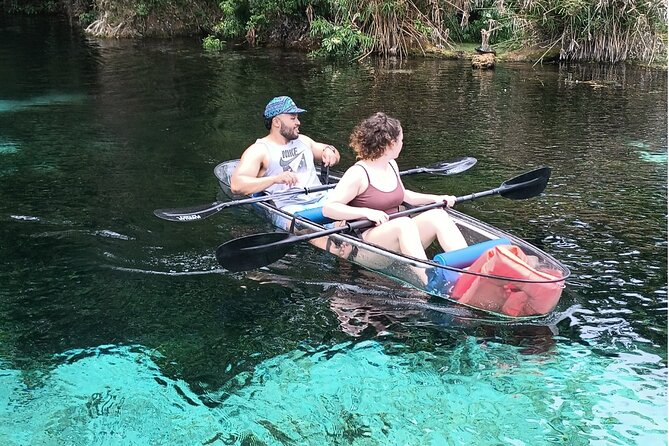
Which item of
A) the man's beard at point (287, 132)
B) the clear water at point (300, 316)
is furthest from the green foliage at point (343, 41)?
the man's beard at point (287, 132)

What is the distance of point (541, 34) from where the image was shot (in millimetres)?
16062

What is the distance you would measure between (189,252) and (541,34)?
12.1 metres

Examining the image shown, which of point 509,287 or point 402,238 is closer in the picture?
point 509,287

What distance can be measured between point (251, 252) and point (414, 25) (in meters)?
12.6

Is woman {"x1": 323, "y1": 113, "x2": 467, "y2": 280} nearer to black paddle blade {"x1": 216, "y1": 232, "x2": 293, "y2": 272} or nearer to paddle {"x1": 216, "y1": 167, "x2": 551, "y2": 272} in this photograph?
paddle {"x1": 216, "y1": 167, "x2": 551, "y2": 272}

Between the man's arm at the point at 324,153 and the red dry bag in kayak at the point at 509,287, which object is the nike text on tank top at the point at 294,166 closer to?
the man's arm at the point at 324,153

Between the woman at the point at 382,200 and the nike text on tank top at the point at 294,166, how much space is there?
96 centimetres

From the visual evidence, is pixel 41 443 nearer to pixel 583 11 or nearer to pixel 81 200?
pixel 81 200

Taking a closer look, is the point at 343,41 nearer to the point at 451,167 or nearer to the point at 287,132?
the point at 451,167

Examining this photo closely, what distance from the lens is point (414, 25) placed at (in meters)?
16.7

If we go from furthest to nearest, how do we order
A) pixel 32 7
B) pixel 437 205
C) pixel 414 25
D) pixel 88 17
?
pixel 32 7 → pixel 88 17 → pixel 414 25 → pixel 437 205

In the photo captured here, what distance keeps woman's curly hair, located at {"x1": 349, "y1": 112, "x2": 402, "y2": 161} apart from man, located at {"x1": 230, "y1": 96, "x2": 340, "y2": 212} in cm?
99

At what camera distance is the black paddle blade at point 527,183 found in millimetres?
6203

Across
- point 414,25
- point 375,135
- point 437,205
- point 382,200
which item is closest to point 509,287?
point 437,205
